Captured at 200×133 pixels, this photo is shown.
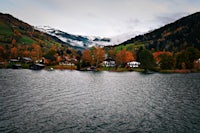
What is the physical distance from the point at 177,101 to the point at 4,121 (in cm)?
4649

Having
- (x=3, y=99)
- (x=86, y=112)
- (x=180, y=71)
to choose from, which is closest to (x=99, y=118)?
(x=86, y=112)

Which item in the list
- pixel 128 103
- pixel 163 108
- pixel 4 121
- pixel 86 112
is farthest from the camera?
pixel 128 103

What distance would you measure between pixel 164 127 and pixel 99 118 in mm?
12610

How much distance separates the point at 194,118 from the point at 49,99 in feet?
124

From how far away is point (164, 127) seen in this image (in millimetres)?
37500

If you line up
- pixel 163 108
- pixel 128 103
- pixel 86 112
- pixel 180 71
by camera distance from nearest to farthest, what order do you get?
pixel 86 112 < pixel 163 108 < pixel 128 103 < pixel 180 71

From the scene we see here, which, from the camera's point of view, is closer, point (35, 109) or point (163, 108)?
point (35, 109)

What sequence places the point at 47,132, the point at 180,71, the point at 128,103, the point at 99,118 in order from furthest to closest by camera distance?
the point at 180,71 → the point at 128,103 → the point at 99,118 → the point at 47,132

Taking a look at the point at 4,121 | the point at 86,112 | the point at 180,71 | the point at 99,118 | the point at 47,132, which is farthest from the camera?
the point at 180,71

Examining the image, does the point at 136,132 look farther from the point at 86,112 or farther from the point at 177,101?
the point at 177,101

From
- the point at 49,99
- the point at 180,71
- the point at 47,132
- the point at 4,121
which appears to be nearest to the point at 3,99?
the point at 49,99

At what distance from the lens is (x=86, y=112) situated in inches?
1838

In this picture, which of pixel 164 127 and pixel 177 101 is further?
pixel 177 101

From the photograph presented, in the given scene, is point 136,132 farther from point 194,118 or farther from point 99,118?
point 194,118
